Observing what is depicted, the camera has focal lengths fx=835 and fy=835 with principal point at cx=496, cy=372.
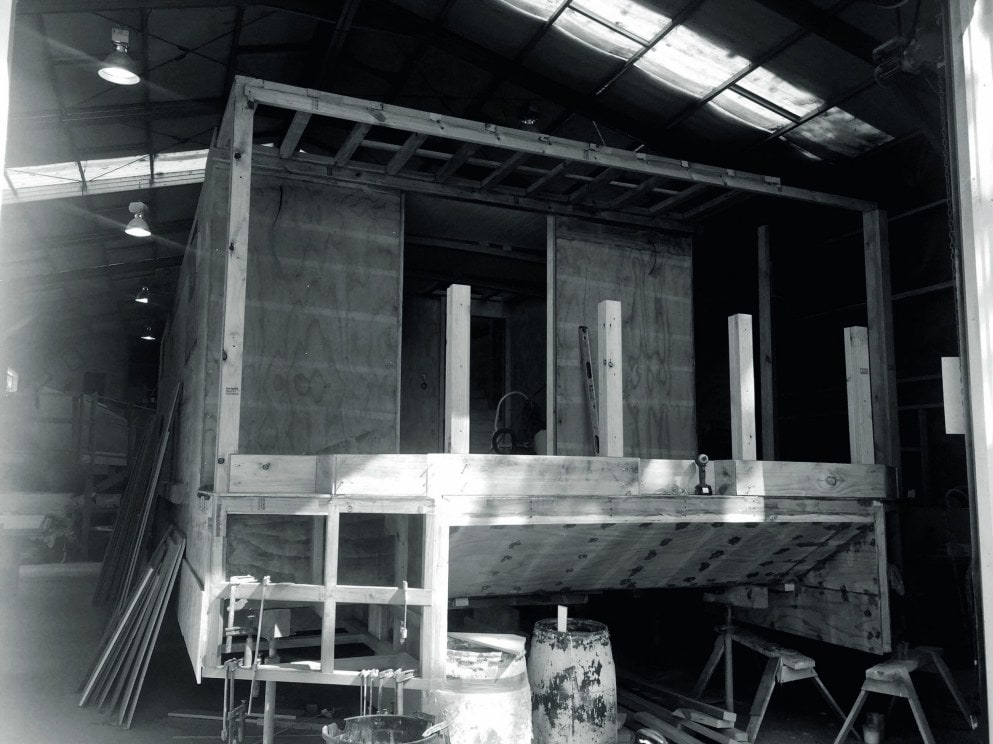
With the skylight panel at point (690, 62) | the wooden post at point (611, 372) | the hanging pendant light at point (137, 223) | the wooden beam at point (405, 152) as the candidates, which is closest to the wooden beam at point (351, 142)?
the wooden beam at point (405, 152)

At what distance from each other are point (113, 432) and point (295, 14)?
15.7m

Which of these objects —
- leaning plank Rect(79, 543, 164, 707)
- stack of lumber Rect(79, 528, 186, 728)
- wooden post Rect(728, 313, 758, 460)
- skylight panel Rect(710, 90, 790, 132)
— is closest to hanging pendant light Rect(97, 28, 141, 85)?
stack of lumber Rect(79, 528, 186, 728)

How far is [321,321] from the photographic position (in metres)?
8.13

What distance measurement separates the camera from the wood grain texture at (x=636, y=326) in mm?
8977

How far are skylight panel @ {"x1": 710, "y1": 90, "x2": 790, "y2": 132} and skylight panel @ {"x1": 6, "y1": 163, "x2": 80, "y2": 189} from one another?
9892 mm

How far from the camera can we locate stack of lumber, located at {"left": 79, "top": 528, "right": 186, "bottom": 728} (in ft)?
23.1

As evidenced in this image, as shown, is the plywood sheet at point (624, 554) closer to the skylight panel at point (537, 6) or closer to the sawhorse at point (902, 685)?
the sawhorse at point (902, 685)

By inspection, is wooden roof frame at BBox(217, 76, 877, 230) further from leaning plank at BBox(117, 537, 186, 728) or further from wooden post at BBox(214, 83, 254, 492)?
leaning plank at BBox(117, 537, 186, 728)

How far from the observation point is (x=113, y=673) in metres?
7.43

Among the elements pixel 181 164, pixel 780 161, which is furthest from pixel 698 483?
pixel 181 164

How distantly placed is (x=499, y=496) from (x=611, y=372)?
1.33m

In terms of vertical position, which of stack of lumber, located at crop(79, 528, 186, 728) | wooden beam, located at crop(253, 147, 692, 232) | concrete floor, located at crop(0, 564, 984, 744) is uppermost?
wooden beam, located at crop(253, 147, 692, 232)

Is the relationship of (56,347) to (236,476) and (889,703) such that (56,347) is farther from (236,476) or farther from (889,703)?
(889,703)

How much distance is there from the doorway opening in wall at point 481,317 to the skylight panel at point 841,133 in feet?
10.4
